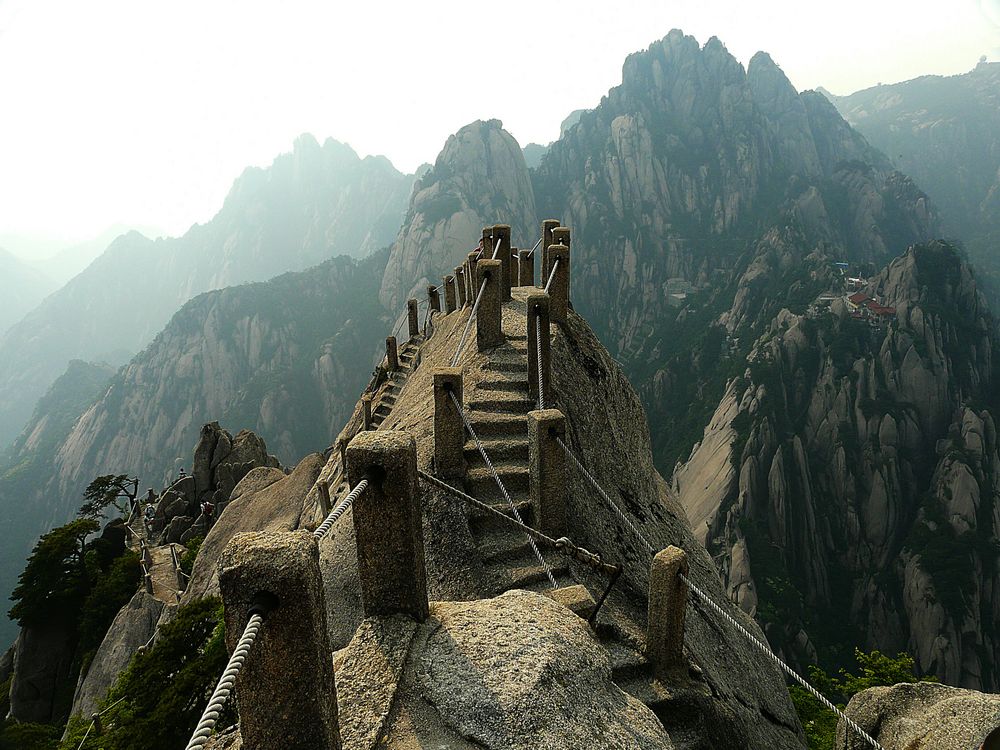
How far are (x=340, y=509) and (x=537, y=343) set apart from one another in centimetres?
680

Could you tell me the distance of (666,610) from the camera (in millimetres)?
6641

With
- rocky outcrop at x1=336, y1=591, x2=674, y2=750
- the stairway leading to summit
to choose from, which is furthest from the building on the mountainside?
rocky outcrop at x1=336, y1=591, x2=674, y2=750

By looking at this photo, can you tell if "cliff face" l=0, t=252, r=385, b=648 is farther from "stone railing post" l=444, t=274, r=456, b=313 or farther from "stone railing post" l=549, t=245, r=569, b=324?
"stone railing post" l=549, t=245, r=569, b=324

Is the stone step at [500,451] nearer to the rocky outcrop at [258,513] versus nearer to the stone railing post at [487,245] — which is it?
the stone railing post at [487,245]

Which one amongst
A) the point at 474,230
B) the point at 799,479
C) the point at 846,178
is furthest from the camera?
the point at 846,178

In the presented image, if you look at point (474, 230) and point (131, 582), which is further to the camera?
point (474, 230)

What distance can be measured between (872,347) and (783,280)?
129 ft

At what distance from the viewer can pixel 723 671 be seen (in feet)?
30.5

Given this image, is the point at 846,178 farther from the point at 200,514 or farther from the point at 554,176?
the point at 200,514

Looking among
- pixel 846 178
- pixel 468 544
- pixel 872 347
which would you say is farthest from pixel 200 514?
pixel 846 178

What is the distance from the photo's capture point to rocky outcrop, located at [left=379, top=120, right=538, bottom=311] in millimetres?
126750

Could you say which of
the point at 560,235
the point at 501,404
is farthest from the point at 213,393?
the point at 501,404

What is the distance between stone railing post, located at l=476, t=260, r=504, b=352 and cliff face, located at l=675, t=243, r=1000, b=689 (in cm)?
4482

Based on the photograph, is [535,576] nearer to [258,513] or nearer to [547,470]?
[547,470]
